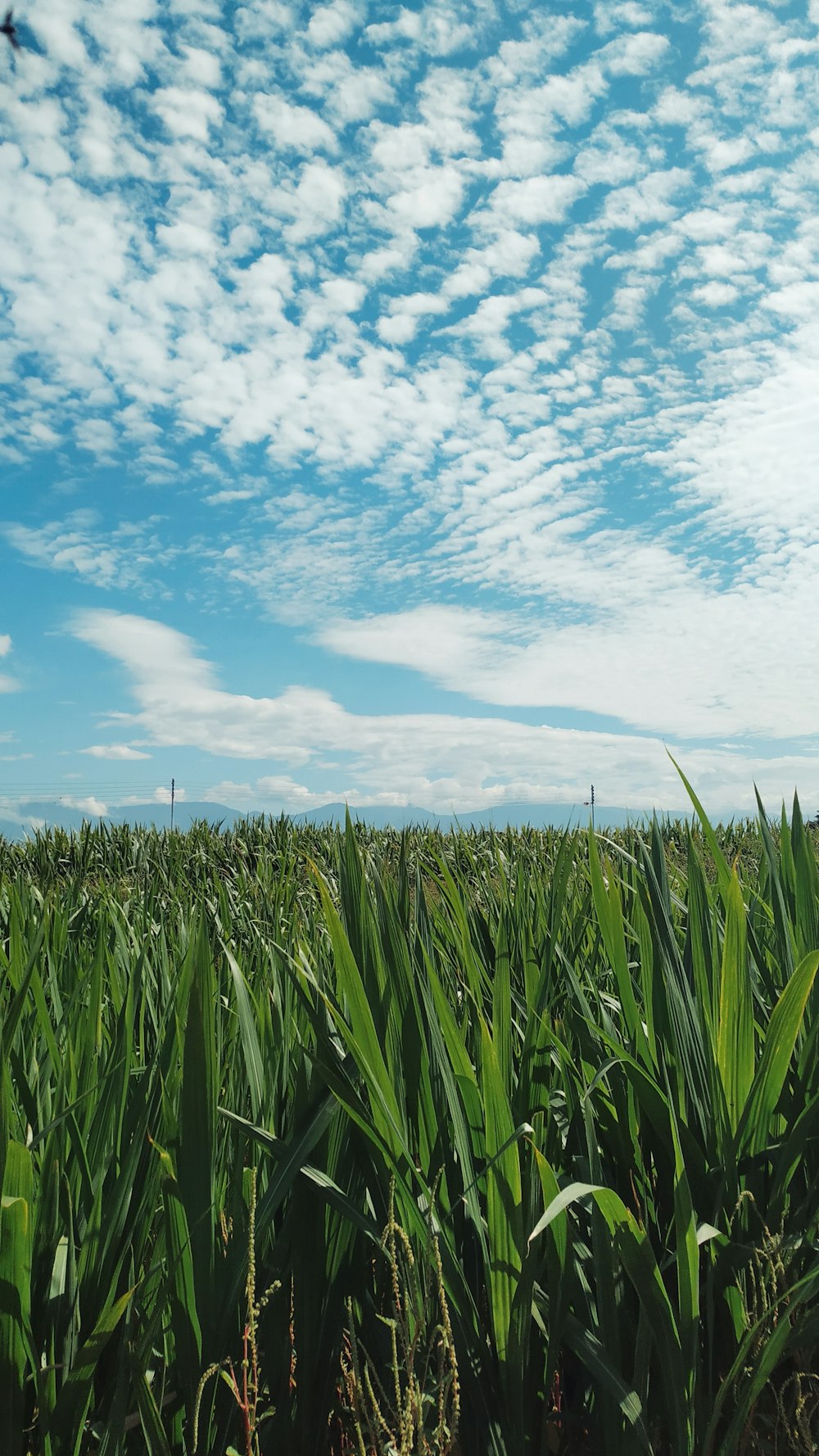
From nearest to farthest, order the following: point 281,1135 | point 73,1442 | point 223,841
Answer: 1. point 73,1442
2. point 281,1135
3. point 223,841

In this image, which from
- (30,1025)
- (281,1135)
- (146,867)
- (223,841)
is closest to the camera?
(281,1135)

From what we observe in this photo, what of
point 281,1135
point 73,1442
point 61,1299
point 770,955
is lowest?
point 73,1442

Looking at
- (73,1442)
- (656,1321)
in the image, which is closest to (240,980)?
(73,1442)

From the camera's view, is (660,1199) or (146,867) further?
(146,867)

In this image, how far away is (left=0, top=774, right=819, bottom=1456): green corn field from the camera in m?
1.02

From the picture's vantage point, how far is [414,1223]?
1078 millimetres

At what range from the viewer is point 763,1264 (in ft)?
3.63

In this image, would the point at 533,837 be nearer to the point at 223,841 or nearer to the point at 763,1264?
the point at 223,841

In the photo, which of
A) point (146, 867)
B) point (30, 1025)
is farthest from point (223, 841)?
point (30, 1025)

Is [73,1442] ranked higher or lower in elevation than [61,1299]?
lower

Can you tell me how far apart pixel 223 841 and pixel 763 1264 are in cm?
1188

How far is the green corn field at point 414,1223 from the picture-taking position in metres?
1.02

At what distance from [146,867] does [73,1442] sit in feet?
31.7

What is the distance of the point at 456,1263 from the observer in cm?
106
